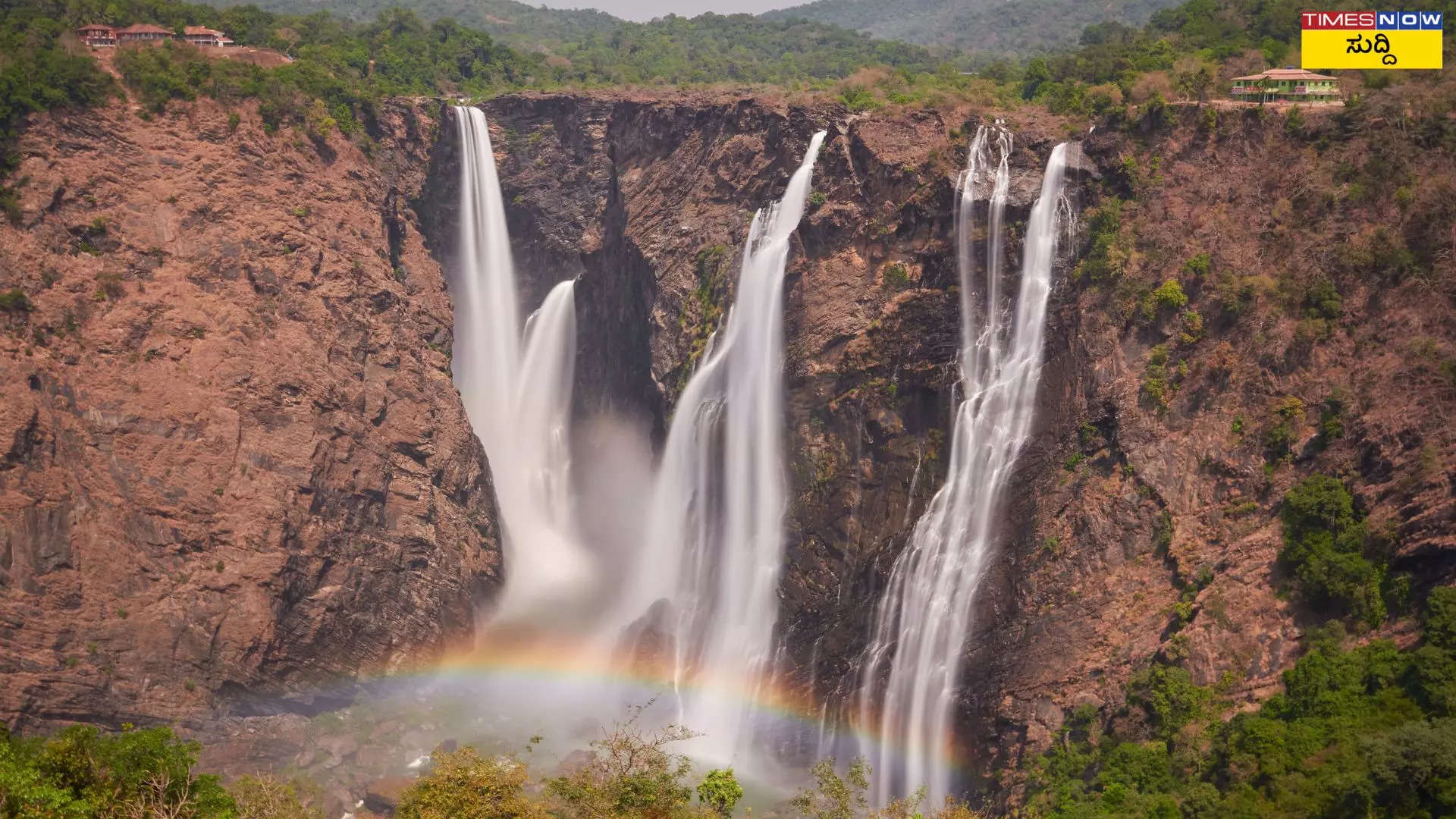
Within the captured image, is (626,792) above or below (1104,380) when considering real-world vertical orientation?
below

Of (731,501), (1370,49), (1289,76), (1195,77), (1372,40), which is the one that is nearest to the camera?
(1289,76)

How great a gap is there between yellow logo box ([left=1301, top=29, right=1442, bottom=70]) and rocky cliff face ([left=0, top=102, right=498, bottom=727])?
108 ft

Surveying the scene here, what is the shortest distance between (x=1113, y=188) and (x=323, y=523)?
93.2 feet

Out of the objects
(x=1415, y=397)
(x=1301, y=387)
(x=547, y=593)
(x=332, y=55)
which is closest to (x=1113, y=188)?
(x=1301, y=387)

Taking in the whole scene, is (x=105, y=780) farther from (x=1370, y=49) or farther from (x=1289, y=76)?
(x=1370, y=49)

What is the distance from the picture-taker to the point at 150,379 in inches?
1837

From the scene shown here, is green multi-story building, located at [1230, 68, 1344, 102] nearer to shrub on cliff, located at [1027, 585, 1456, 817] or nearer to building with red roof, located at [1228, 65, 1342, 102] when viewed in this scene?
building with red roof, located at [1228, 65, 1342, 102]

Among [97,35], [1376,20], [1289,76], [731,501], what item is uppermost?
[97,35]

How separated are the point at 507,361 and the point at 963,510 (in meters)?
26.0

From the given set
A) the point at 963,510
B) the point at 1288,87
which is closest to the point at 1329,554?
the point at 963,510

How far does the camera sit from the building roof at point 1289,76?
45.6 m

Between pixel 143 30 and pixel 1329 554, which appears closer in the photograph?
pixel 1329 554

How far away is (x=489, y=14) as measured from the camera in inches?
5276

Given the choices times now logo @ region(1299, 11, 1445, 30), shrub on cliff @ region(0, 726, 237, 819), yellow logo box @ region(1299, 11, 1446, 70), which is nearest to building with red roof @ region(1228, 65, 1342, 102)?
yellow logo box @ region(1299, 11, 1446, 70)
